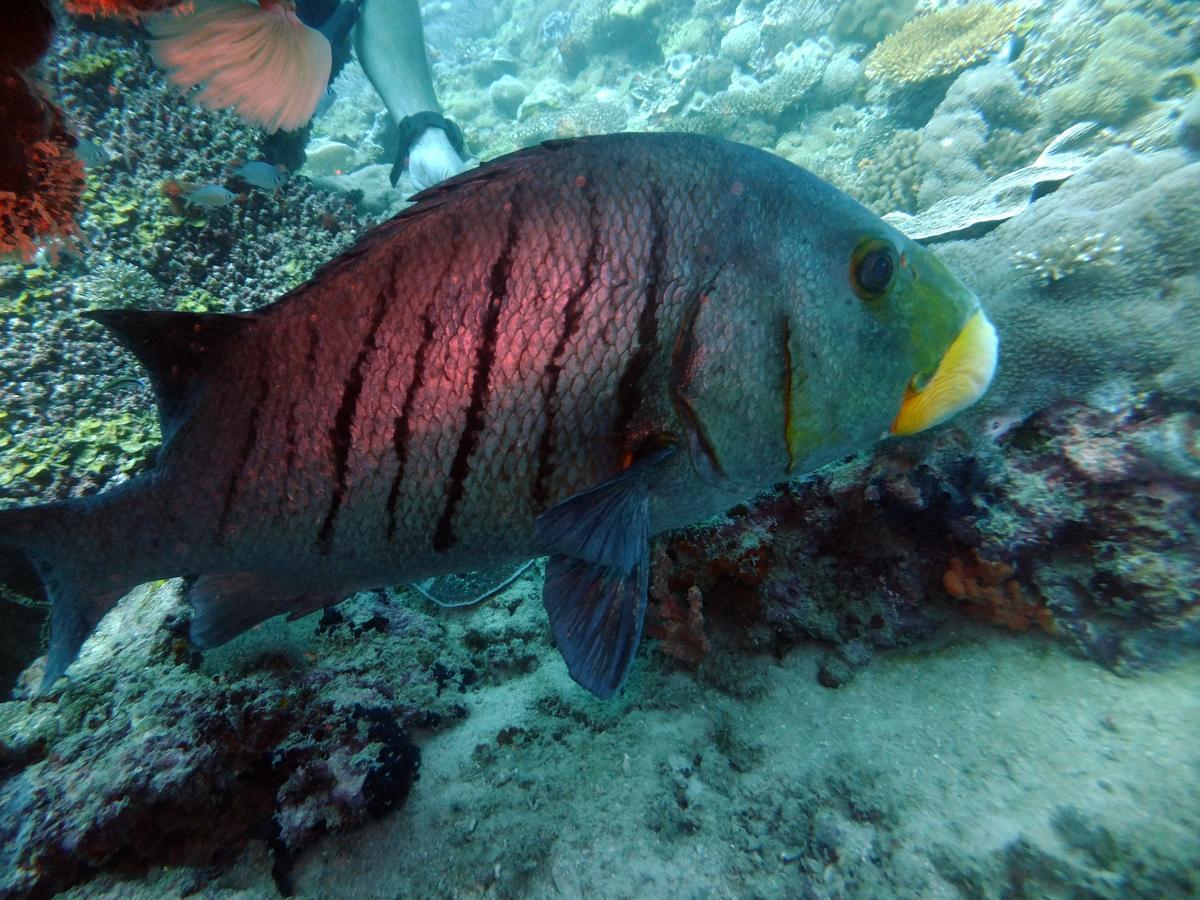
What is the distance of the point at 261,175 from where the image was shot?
557 cm

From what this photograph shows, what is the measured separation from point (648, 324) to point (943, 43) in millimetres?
13778

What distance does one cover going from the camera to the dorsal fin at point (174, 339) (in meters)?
1.50

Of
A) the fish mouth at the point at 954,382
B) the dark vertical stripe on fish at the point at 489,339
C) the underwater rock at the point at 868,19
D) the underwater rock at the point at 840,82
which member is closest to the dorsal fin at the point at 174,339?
the dark vertical stripe on fish at the point at 489,339

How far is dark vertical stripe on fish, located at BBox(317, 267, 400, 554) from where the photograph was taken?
1.45 m

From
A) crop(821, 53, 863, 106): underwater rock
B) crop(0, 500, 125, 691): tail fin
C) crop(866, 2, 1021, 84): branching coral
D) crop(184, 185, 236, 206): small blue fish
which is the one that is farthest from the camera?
crop(821, 53, 863, 106): underwater rock

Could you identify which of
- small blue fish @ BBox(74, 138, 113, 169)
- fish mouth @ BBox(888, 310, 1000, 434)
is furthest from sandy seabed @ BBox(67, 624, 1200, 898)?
small blue fish @ BBox(74, 138, 113, 169)

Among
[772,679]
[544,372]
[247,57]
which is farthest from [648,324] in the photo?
[247,57]

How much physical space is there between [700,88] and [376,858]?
18.2 meters

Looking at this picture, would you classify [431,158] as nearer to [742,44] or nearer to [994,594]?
[994,594]

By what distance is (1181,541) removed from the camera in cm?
221

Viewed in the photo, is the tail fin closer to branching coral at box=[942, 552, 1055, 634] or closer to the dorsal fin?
the dorsal fin

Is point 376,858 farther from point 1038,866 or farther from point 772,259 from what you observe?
point 772,259

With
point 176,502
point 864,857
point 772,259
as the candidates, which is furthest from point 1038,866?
point 176,502

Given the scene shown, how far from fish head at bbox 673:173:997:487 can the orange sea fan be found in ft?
7.09
